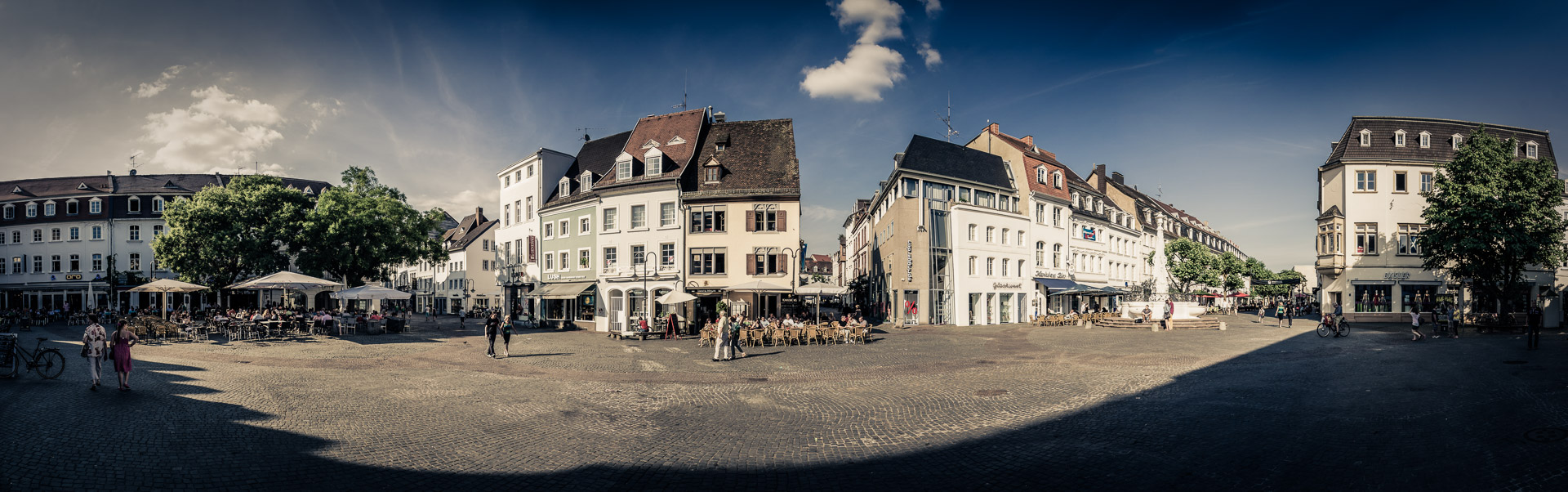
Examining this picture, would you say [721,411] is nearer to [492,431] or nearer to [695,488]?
[492,431]

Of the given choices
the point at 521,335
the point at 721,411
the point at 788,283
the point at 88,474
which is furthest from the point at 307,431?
the point at 788,283

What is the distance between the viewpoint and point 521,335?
31359mm

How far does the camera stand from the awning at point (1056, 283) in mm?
45906

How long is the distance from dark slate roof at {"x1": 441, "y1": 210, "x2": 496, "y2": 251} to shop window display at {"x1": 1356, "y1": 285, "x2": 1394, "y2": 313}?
72283mm

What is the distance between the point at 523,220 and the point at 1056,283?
37679 mm

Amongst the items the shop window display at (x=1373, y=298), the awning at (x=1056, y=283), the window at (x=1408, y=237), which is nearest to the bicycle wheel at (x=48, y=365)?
the awning at (x=1056, y=283)

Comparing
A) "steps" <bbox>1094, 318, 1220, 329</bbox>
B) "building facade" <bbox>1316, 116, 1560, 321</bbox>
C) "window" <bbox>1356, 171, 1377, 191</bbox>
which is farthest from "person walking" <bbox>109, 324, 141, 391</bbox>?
"window" <bbox>1356, 171, 1377, 191</bbox>

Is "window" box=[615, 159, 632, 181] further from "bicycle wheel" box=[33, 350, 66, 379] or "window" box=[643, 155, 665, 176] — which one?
"bicycle wheel" box=[33, 350, 66, 379]

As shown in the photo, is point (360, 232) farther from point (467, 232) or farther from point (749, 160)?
point (467, 232)

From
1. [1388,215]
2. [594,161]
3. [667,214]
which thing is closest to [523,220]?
[594,161]

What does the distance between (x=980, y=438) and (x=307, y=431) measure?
10056 mm

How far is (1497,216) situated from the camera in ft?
101

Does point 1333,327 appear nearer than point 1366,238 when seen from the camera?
Yes

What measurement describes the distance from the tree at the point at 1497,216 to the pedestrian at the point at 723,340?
3484 cm
